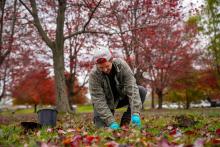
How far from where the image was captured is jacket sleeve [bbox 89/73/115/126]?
4723 mm

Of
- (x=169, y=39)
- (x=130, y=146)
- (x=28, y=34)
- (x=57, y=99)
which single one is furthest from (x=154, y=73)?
(x=130, y=146)

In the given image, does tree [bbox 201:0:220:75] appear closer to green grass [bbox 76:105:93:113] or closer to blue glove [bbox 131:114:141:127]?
green grass [bbox 76:105:93:113]

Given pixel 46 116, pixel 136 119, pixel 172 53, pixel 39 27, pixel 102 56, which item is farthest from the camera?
pixel 172 53

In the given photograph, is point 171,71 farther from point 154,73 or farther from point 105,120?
point 105,120

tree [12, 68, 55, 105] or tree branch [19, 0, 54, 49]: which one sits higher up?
tree branch [19, 0, 54, 49]

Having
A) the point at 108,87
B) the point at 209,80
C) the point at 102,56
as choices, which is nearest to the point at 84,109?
the point at 209,80

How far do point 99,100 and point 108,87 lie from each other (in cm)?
24

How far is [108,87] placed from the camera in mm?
4914

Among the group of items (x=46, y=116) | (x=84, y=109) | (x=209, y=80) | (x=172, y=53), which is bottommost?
(x=84, y=109)

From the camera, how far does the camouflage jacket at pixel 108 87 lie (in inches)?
186

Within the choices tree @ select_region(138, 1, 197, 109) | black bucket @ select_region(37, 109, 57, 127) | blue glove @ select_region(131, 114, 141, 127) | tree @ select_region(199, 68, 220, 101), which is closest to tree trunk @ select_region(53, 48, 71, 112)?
black bucket @ select_region(37, 109, 57, 127)

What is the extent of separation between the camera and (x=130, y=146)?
108 inches

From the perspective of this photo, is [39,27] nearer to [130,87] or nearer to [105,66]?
[130,87]

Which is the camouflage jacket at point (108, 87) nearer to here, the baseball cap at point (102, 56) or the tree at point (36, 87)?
the baseball cap at point (102, 56)
